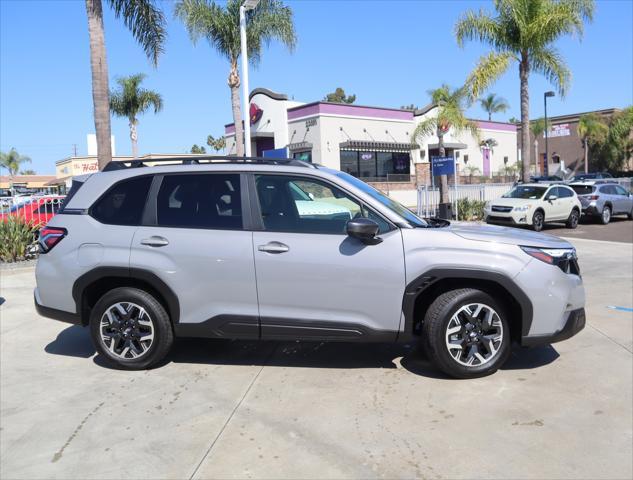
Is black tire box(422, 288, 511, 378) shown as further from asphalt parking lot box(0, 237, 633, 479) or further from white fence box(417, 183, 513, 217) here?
white fence box(417, 183, 513, 217)

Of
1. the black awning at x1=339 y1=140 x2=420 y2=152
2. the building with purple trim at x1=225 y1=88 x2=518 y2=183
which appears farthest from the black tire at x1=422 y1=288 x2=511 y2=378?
the black awning at x1=339 y1=140 x2=420 y2=152

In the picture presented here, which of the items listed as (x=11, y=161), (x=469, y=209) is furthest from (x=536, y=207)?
(x=11, y=161)

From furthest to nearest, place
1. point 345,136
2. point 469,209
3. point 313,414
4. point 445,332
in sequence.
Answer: point 345,136 < point 469,209 < point 445,332 < point 313,414

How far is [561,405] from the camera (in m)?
4.21

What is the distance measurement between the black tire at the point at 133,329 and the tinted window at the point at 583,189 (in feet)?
64.1

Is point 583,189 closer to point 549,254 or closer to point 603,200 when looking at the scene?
point 603,200

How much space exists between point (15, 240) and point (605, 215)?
18922 millimetres

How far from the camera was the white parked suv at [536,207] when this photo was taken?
57.9 feet

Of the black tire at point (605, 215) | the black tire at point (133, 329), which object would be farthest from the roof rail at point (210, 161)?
the black tire at point (605, 215)

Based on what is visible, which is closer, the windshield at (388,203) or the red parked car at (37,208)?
the windshield at (388,203)

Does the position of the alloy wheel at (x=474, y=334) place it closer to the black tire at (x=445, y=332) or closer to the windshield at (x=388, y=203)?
the black tire at (x=445, y=332)

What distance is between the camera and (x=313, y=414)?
163 inches

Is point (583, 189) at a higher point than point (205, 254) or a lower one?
higher

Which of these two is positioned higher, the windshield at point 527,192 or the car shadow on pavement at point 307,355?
the windshield at point 527,192
